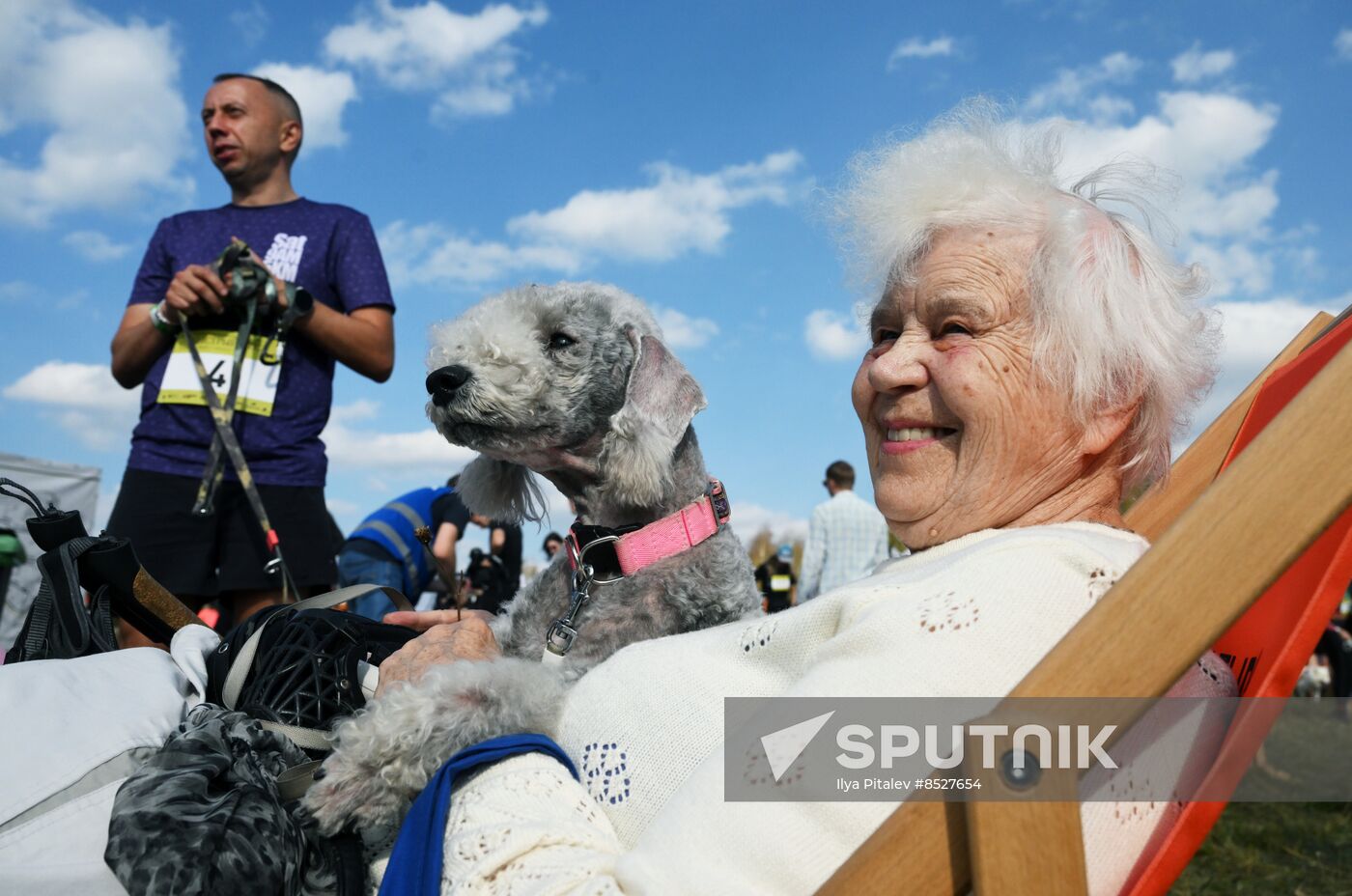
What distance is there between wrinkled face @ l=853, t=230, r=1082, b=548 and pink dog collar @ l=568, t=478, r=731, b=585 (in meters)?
0.90

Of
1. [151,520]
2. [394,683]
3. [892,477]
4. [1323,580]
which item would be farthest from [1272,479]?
[151,520]

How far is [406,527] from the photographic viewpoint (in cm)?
657

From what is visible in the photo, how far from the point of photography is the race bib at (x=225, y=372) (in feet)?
11.6

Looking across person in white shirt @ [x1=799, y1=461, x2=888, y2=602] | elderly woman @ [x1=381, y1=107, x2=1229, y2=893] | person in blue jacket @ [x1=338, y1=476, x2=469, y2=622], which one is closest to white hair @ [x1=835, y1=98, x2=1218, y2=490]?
elderly woman @ [x1=381, y1=107, x2=1229, y2=893]

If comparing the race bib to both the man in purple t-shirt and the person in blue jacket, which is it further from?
the person in blue jacket

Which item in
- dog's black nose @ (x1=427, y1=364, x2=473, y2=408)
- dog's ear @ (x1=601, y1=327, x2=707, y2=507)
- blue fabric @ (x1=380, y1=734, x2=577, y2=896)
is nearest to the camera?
blue fabric @ (x1=380, y1=734, x2=577, y2=896)

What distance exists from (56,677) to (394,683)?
536mm

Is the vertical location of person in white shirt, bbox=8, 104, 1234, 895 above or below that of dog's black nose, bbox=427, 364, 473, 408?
below

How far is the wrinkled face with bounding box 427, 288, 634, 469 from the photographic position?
2.77m

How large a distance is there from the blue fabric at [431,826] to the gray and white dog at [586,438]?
2.54ft

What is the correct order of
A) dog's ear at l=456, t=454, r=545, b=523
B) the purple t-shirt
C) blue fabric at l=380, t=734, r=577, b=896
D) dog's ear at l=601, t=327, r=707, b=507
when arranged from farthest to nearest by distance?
the purple t-shirt
dog's ear at l=456, t=454, r=545, b=523
dog's ear at l=601, t=327, r=707, b=507
blue fabric at l=380, t=734, r=577, b=896

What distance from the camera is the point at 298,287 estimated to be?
3506 millimetres

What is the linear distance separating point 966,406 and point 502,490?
1903 millimetres

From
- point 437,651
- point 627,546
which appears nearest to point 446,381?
point 627,546
